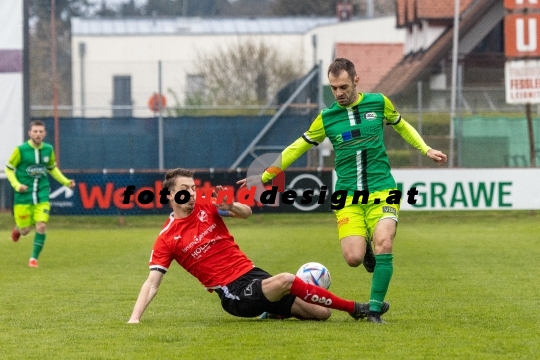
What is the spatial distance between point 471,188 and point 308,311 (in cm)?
1372

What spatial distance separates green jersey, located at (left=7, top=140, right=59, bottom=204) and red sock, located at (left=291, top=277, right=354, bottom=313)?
763 cm

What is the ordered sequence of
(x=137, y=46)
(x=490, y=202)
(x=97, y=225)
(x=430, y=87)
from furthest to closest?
1. (x=137, y=46)
2. (x=430, y=87)
3. (x=97, y=225)
4. (x=490, y=202)

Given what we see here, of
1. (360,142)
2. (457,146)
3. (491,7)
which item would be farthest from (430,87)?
(360,142)

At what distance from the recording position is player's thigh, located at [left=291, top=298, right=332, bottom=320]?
8578mm

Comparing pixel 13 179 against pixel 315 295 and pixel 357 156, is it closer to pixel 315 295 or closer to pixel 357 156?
pixel 357 156

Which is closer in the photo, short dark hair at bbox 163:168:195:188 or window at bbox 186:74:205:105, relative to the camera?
short dark hair at bbox 163:168:195:188

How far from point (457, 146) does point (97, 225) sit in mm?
8339

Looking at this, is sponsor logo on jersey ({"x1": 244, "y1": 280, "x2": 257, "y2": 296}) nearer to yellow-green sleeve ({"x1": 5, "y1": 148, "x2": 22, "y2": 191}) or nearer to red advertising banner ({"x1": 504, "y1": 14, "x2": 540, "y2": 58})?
yellow-green sleeve ({"x1": 5, "y1": 148, "x2": 22, "y2": 191})

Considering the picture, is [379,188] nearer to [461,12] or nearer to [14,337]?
[14,337]

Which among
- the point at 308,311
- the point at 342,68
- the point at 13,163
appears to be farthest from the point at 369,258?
the point at 13,163

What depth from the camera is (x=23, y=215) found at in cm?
1536

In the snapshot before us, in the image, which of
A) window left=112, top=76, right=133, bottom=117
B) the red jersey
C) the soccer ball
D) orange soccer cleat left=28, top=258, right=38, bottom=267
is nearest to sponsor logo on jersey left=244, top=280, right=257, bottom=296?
the red jersey

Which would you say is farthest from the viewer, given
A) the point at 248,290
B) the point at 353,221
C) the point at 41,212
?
the point at 41,212

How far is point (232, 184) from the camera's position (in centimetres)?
2255
